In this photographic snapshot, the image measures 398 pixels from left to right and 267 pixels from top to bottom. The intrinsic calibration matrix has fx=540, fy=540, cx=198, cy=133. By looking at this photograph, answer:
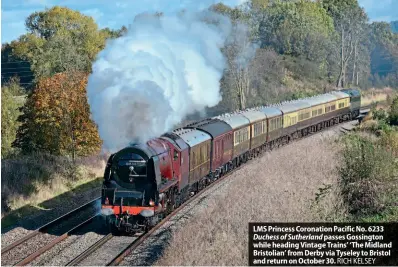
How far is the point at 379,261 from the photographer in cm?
1315

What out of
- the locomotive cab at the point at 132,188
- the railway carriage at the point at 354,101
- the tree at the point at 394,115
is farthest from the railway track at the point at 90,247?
the railway carriage at the point at 354,101

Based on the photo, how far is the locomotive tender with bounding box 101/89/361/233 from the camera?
15.8 meters

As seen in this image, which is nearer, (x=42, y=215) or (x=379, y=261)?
(x=379, y=261)

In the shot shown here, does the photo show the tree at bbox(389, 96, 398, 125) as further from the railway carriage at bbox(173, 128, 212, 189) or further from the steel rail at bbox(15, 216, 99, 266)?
the steel rail at bbox(15, 216, 99, 266)

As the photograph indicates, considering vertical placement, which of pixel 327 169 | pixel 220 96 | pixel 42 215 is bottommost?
pixel 42 215

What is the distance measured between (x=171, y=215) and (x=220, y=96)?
29996 mm

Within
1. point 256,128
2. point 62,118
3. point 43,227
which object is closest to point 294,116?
point 256,128

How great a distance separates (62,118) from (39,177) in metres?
3.31

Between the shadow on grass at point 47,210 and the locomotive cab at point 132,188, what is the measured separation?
3792 millimetres

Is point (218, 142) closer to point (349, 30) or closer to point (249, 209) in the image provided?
point (249, 209)

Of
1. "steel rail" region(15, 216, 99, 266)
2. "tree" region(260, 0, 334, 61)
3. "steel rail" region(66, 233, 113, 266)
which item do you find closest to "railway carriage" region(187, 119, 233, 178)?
"steel rail" region(15, 216, 99, 266)

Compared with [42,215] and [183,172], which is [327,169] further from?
[42,215]

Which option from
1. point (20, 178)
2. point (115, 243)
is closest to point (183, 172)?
point (115, 243)

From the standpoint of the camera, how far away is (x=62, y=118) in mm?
26375
